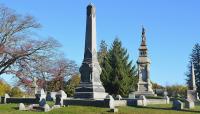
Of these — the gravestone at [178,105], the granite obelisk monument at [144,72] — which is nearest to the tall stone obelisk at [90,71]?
the gravestone at [178,105]

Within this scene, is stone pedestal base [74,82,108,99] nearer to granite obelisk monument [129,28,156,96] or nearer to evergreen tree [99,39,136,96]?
granite obelisk monument [129,28,156,96]

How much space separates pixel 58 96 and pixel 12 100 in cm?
818

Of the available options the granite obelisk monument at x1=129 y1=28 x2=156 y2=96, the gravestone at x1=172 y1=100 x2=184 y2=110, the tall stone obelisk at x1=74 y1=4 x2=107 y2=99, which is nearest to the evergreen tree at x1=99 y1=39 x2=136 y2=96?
the granite obelisk monument at x1=129 y1=28 x2=156 y2=96

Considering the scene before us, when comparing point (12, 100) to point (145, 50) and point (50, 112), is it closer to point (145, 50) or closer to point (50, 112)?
point (50, 112)

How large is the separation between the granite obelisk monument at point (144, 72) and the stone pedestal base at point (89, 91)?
2004 centimetres

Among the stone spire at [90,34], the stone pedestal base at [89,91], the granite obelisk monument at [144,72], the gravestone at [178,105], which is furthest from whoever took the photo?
the granite obelisk monument at [144,72]

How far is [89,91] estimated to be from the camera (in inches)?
1235

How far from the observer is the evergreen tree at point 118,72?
54594mm

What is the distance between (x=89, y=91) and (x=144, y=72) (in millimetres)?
22953

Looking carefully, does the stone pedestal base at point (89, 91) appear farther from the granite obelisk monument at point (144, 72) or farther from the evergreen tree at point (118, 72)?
the evergreen tree at point (118, 72)

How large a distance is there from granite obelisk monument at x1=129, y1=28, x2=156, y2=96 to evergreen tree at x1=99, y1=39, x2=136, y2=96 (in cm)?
290

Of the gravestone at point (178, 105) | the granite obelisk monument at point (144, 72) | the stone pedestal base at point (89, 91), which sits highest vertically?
the granite obelisk monument at point (144, 72)

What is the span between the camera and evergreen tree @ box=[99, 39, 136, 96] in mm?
54594

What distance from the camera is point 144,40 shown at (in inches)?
2158
